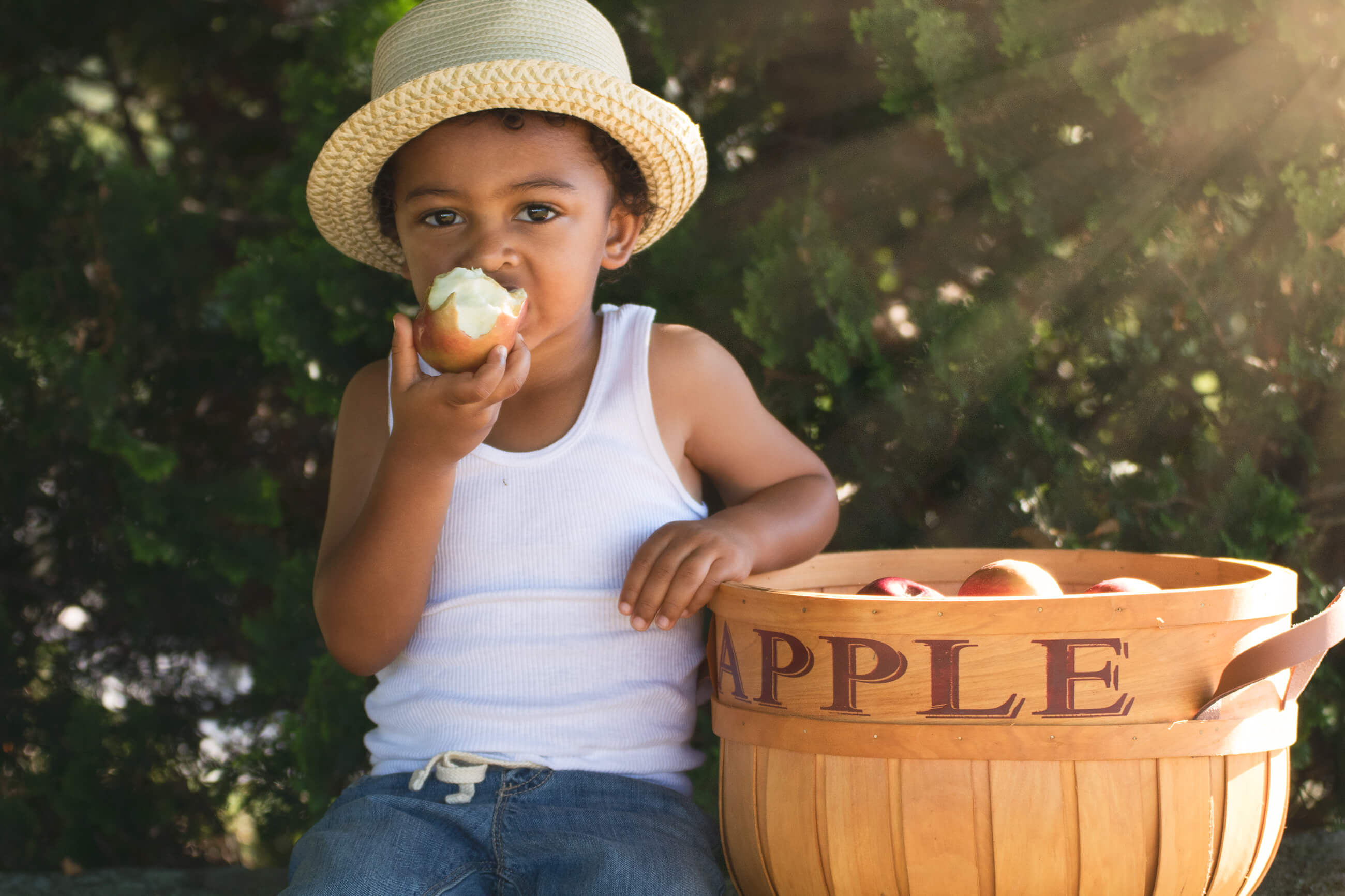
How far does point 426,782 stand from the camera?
180cm

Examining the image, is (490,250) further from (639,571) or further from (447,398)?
(639,571)

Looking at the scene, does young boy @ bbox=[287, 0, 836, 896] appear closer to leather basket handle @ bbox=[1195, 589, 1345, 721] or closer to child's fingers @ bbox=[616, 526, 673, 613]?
child's fingers @ bbox=[616, 526, 673, 613]

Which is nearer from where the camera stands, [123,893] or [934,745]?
[934,745]

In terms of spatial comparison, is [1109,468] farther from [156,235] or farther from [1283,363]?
[156,235]

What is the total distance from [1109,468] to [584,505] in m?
0.98

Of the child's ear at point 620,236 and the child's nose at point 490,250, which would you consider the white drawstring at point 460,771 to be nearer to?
the child's nose at point 490,250

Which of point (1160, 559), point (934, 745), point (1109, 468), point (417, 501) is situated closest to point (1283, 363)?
point (1109, 468)

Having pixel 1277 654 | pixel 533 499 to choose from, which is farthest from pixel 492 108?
pixel 1277 654

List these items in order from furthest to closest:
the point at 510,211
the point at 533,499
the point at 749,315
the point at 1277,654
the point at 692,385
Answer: the point at 749,315, the point at 692,385, the point at 533,499, the point at 510,211, the point at 1277,654

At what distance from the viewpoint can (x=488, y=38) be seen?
1.84 meters

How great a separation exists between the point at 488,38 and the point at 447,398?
1.99 feet

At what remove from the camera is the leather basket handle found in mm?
1378

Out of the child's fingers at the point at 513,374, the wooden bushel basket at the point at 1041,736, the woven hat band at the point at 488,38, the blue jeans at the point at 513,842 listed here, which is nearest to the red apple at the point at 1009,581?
the wooden bushel basket at the point at 1041,736

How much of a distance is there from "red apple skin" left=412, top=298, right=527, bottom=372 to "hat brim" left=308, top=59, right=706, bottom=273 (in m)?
0.36
